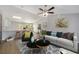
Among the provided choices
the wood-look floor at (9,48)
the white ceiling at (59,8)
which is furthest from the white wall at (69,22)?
the wood-look floor at (9,48)

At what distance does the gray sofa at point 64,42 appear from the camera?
1692 mm

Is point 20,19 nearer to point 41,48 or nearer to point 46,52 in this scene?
point 41,48

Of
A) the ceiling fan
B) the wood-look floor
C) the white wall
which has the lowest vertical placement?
the wood-look floor

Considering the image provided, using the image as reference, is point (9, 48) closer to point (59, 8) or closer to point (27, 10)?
point (27, 10)

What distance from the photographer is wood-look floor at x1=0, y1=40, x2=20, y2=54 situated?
1706 millimetres

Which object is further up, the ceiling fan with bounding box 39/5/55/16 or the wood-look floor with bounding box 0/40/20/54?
the ceiling fan with bounding box 39/5/55/16

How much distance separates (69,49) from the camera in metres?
1.70

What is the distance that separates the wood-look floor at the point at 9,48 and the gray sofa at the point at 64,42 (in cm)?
57

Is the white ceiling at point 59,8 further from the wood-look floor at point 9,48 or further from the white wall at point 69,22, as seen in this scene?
the wood-look floor at point 9,48

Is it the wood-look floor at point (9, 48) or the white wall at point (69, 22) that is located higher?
the white wall at point (69, 22)

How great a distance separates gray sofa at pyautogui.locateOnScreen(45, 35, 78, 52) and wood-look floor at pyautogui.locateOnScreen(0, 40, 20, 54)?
566mm

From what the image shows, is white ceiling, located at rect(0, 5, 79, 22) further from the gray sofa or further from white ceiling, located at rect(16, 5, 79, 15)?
the gray sofa

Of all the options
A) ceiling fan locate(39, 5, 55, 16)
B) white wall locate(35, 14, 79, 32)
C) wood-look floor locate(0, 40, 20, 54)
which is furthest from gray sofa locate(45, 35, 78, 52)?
wood-look floor locate(0, 40, 20, 54)
